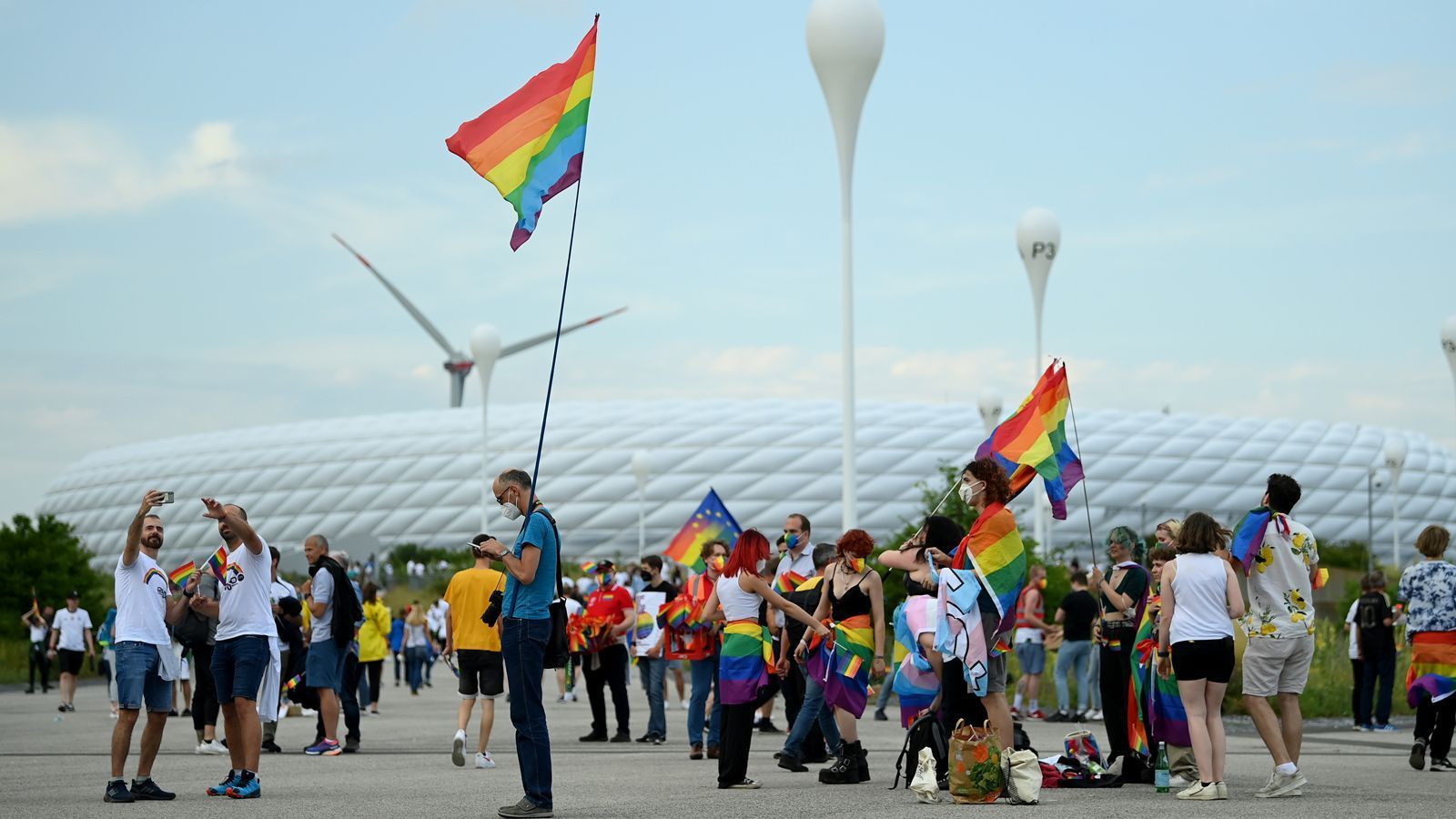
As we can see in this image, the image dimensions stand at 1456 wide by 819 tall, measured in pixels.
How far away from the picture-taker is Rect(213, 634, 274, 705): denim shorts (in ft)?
31.3

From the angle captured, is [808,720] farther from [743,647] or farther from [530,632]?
[530,632]

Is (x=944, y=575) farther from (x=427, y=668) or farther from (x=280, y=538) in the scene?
(x=280, y=538)

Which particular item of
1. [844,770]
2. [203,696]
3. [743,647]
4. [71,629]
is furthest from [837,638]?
[71,629]

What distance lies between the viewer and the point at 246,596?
964cm

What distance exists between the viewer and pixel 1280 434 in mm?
84125

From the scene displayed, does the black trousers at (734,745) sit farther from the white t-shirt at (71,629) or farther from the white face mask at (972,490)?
the white t-shirt at (71,629)

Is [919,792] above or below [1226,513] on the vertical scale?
below

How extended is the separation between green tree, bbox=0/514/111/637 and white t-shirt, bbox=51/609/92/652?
1350 cm

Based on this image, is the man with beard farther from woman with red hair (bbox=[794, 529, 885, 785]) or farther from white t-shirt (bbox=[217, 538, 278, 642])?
woman with red hair (bbox=[794, 529, 885, 785])

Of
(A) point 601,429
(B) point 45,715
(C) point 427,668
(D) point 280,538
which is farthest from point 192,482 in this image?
(B) point 45,715

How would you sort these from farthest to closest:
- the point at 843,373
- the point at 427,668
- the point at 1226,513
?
the point at 1226,513 < the point at 427,668 < the point at 843,373

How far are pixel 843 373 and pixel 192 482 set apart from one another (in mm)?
73814

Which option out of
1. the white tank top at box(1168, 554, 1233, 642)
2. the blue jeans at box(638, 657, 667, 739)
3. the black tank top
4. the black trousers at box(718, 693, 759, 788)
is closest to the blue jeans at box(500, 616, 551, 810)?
the black trousers at box(718, 693, 759, 788)

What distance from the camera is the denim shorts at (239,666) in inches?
375
